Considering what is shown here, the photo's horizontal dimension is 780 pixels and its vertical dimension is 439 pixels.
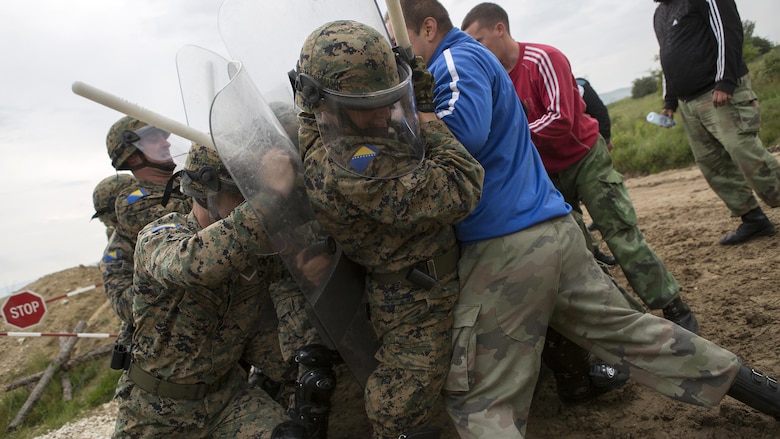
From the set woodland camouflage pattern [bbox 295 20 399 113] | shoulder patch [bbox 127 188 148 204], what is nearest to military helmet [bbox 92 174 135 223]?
shoulder patch [bbox 127 188 148 204]

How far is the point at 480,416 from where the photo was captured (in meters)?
2.26

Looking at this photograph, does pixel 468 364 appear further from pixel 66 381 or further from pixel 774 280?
pixel 66 381

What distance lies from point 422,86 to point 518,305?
2.96 feet

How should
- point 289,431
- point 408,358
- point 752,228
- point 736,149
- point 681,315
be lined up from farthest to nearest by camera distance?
point 752,228
point 736,149
point 681,315
point 289,431
point 408,358

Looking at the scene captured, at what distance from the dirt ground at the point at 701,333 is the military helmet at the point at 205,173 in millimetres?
1690

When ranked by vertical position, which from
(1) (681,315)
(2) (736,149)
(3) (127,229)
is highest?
(3) (127,229)

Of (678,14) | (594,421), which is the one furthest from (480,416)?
(678,14)

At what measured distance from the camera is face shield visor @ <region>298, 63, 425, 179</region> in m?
1.98

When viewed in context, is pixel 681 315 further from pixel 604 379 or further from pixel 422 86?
pixel 422 86

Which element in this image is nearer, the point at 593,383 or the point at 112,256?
the point at 593,383

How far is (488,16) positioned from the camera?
410 cm

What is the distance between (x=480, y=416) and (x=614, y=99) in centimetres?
2174

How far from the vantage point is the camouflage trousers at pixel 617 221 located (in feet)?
11.2

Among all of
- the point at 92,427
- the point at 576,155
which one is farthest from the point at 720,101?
the point at 92,427
